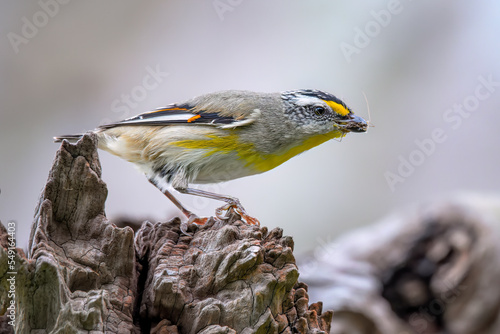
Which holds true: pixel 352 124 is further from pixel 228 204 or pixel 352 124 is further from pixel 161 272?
pixel 161 272

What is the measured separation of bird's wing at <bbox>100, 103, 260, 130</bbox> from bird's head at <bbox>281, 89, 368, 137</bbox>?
0.39 m

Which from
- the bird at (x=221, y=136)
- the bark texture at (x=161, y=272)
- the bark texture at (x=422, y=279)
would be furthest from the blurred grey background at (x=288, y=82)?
the bark texture at (x=161, y=272)

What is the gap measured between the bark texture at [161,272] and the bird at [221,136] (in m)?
1.24

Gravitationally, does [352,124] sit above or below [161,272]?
above

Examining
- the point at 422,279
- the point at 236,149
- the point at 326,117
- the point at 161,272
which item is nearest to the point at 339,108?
the point at 326,117

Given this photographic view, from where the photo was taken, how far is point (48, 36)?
6461 mm

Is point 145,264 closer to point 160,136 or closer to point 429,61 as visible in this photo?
point 160,136

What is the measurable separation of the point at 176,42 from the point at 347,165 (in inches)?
124

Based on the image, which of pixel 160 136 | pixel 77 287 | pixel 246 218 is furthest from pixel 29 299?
pixel 160 136

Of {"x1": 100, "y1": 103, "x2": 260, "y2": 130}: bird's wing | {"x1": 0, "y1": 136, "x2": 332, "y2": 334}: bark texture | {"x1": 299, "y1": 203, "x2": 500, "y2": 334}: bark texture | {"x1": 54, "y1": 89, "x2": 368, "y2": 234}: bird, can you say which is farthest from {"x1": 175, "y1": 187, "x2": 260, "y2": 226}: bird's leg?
{"x1": 299, "y1": 203, "x2": 500, "y2": 334}: bark texture

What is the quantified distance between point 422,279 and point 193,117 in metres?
2.78

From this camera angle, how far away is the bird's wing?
4.00 meters

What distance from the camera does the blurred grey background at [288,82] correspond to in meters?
6.27

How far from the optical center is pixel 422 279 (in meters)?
4.73
